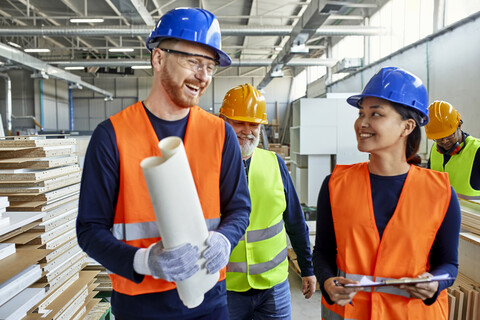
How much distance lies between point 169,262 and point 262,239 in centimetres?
111

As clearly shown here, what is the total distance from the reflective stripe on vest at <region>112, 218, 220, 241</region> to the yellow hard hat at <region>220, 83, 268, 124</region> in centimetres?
125

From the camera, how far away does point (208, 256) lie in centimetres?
116

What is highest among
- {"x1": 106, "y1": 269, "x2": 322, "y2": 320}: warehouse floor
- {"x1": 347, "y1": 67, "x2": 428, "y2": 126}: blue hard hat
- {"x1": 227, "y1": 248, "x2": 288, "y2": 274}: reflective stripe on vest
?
{"x1": 347, "y1": 67, "x2": 428, "y2": 126}: blue hard hat

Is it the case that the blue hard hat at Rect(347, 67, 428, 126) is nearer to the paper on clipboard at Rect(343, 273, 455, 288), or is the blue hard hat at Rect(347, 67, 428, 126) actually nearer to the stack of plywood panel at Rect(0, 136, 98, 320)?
the paper on clipboard at Rect(343, 273, 455, 288)

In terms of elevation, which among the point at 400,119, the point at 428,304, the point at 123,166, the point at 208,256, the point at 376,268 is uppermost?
the point at 400,119

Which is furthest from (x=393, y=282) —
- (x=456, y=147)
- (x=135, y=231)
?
(x=456, y=147)

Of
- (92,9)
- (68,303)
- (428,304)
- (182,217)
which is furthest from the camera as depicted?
(92,9)

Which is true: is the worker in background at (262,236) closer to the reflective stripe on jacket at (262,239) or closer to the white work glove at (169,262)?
the reflective stripe on jacket at (262,239)

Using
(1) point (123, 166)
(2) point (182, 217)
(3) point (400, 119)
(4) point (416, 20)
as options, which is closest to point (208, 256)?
(2) point (182, 217)

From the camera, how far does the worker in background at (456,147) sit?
3.54 m

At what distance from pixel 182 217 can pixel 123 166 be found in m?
0.35

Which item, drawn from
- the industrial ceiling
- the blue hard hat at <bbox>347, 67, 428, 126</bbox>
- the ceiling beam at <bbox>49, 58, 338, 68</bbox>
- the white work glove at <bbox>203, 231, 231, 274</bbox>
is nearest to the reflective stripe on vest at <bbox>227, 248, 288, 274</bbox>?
the white work glove at <bbox>203, 231, 231, 274</bbox>

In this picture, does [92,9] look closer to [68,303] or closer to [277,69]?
[277,69]

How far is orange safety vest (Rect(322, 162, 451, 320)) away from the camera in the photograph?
4.80 ft
